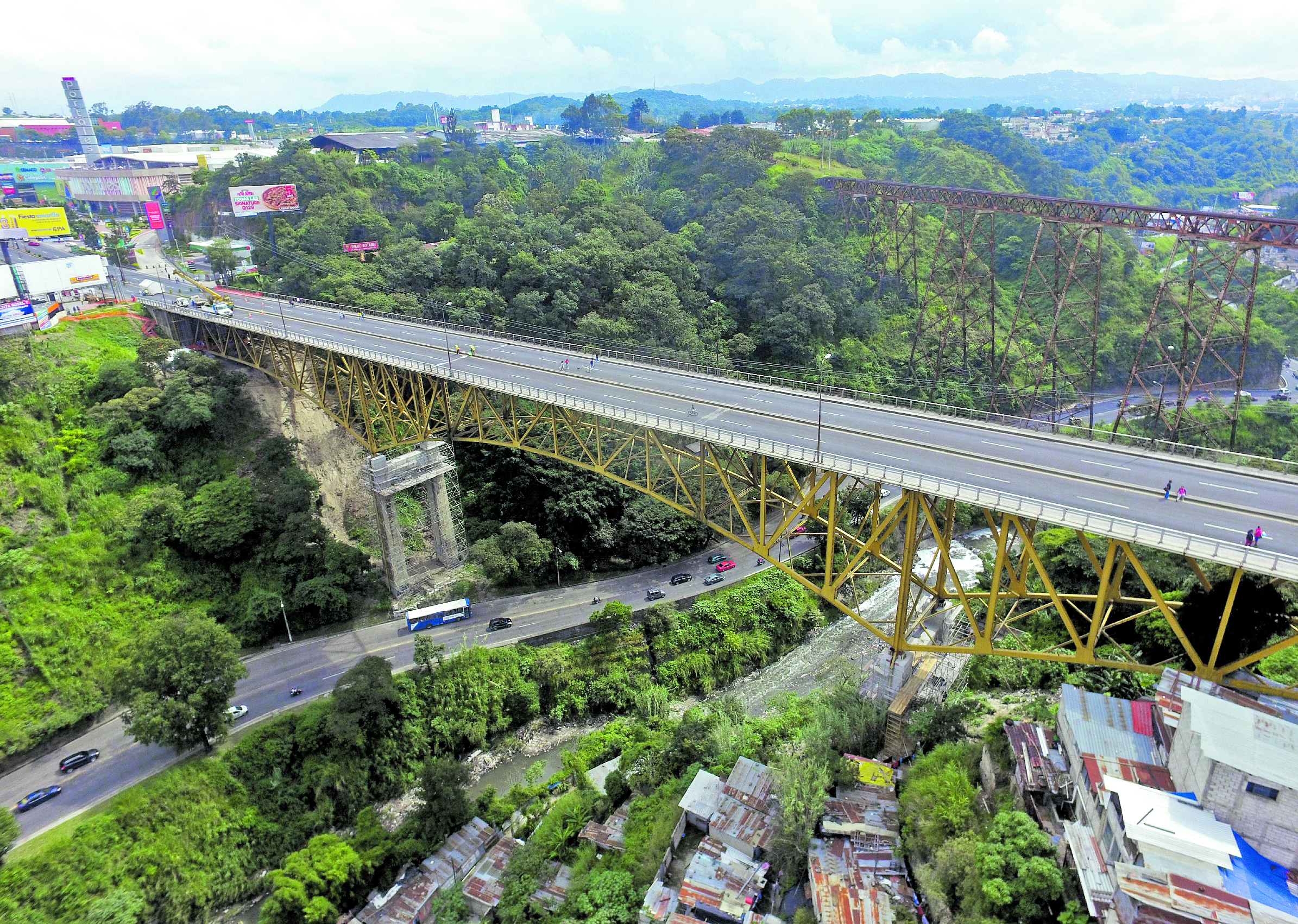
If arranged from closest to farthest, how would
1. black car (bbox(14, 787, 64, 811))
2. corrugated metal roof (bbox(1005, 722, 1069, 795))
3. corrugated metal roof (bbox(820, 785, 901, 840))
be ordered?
corrugated metal roof (bbox(1005, 722, 1069, 795)) → corrugated metal roof (bbox(820, 785, 901, 840)) → black car (bbox(14, 787, 64, 811))

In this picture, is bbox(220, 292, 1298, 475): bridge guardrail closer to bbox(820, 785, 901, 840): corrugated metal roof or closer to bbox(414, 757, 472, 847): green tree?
bbox(820, 785, 901, 840): corrugated metal roof

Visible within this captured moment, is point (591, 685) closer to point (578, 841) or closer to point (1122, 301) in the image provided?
point (578, 841)

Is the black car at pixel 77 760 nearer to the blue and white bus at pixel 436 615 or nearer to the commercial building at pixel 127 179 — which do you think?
the blue and white bus at pixel 436 615

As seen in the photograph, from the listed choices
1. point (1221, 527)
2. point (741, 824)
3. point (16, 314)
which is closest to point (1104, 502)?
point (1221, 527)

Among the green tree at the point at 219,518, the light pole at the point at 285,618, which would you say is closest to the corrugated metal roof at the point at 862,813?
the light pole at the point at 285,618

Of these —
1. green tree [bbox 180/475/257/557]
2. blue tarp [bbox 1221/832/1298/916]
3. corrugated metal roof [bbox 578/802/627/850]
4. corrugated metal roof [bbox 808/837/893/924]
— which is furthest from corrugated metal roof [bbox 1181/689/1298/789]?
green tree [bbox 180/475/257/557]

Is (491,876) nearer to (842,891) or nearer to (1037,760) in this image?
(842,891)

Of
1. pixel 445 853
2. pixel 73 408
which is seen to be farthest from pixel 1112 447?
pixel 73 408
